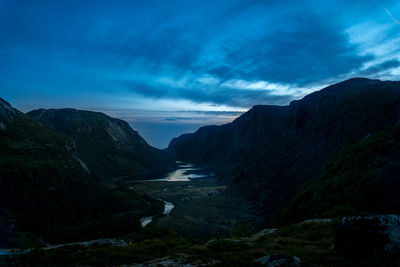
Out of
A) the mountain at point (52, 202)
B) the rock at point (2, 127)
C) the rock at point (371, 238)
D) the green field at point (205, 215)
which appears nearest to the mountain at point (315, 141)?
the green field at point (205, 215)

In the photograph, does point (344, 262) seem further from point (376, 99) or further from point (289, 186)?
point (376, 99)

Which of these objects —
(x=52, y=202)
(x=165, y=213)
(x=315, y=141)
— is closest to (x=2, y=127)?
(x=52, y=202)

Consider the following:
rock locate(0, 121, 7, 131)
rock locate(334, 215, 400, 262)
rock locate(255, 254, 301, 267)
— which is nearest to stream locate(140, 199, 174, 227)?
rock locate(255, 254, 301, 267)

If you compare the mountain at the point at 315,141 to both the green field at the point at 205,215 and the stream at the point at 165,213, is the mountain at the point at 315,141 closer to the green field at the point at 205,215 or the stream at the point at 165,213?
the green field at the point at 205,215

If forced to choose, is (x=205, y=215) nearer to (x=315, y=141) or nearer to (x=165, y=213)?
(x=165, y=213)

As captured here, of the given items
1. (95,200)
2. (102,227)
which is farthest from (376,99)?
(95,200)

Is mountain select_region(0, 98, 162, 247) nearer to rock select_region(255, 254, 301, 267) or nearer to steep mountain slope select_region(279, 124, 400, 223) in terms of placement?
steep mountain slope select_region(279, 124, 400, 223)
